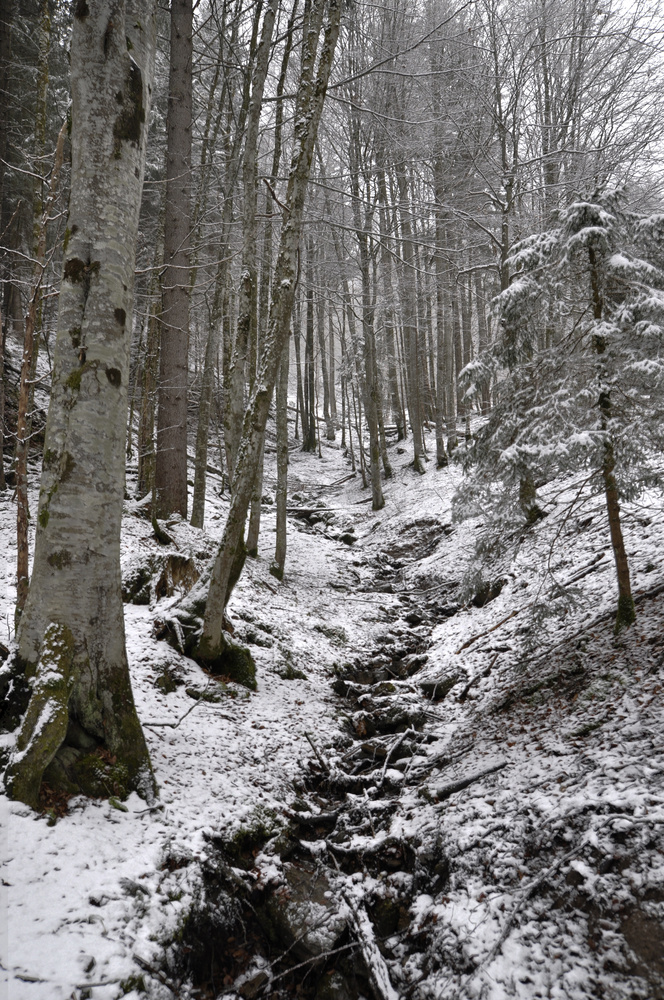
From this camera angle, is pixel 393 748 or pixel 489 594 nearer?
pixel 393 748

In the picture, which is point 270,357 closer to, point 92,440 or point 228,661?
point 92,440

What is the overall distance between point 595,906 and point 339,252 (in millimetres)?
18668

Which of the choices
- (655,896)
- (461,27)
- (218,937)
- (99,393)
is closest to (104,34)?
(99,393)

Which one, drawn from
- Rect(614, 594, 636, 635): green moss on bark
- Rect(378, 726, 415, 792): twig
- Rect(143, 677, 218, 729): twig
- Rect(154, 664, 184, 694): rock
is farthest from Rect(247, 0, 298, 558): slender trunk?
Rect(614, 594, 636, 635): green moss on bark

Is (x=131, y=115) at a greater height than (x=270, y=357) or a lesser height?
greater

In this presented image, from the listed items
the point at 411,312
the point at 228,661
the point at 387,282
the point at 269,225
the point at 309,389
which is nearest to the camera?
the point at 228,661

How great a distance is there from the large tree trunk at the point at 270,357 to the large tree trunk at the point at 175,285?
3.59 metres

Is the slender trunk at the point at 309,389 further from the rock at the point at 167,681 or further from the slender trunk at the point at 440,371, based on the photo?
the rock at the point at 167,681

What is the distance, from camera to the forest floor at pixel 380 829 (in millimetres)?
2734

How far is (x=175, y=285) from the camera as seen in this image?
9.05 m

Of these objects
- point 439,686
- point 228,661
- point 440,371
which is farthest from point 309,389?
point 439,686

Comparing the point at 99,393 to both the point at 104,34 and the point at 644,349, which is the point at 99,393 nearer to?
the point at 104,34

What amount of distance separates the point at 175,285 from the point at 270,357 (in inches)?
163

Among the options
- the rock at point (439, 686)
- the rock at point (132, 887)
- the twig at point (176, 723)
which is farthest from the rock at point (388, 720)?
the rock at point (132, 887)
